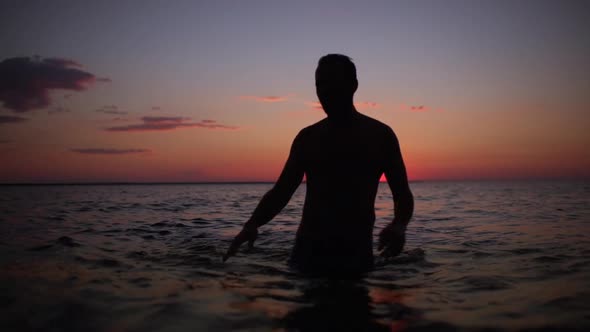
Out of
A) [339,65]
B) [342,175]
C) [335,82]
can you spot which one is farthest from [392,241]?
[339,65]

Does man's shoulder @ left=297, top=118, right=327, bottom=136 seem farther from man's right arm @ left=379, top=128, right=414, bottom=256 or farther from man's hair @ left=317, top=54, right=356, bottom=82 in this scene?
man's right arm @ left=379, top=128, right=414, bottom=256

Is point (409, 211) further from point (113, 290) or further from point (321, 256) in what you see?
point (113, 290)

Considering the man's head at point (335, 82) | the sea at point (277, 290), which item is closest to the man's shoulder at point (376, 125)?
the man's head at point (335, 82)

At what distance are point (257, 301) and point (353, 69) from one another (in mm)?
2044

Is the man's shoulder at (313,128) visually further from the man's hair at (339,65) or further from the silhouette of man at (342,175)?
the man's hair at (339,65)

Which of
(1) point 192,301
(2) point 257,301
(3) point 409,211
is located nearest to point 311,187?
(3) point 409,211

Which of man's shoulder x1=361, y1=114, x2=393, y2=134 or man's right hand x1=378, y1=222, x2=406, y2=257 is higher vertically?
man's shoulder x1=361, y1=114, x2=393, y2=134

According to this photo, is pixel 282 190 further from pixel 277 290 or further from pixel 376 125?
pixel 376 125

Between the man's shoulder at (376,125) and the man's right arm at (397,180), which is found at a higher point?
the man's shoulder at (376,125)

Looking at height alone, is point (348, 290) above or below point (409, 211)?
below

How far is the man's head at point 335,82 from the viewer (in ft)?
10.8

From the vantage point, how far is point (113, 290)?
337 cm

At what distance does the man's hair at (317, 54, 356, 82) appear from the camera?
329cm

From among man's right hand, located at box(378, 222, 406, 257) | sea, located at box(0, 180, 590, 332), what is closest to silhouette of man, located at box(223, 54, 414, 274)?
man's right hand, located at box(378, 222, 406, 257)
